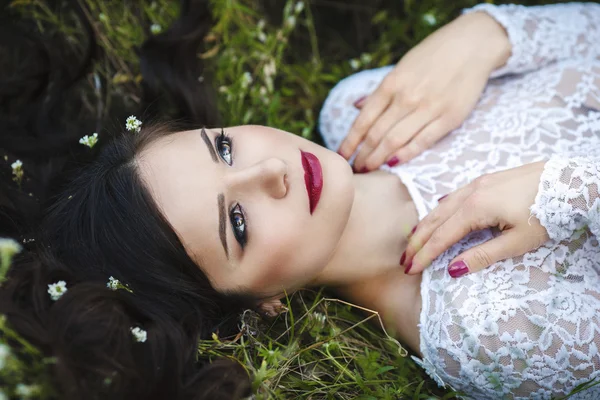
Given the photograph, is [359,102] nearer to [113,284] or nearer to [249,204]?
[249,204]

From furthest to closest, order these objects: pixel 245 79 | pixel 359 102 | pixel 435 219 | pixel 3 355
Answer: pixel 245 79, pixel 359 102, pixel 435 219, pixel 3 355

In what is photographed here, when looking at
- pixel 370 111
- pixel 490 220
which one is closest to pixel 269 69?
pixel 370 111

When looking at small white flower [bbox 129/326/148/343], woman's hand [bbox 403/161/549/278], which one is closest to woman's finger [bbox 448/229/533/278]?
→ woman's hand [bbox 403/161/549/278]

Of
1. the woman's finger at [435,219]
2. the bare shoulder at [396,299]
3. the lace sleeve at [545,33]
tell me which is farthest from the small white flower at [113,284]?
the lace sleeve at [545,33]

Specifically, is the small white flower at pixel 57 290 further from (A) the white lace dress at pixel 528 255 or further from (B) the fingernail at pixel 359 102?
(B) the fingernail at pixel 359 102

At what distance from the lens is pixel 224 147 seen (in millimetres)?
2820

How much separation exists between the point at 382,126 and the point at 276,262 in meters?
1.12

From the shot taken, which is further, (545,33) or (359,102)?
(359,102)

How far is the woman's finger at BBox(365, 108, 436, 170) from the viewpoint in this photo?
3.27 metres

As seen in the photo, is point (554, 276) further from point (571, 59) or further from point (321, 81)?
point (321, 81)

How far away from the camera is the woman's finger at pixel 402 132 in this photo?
327 centimetres

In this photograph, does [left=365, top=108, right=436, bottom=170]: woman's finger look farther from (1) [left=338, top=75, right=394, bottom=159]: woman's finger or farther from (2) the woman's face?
(2) the woman's face

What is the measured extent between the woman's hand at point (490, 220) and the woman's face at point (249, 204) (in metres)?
0.45

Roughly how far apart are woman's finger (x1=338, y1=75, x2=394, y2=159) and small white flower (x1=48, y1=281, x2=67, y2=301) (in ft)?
5.75
